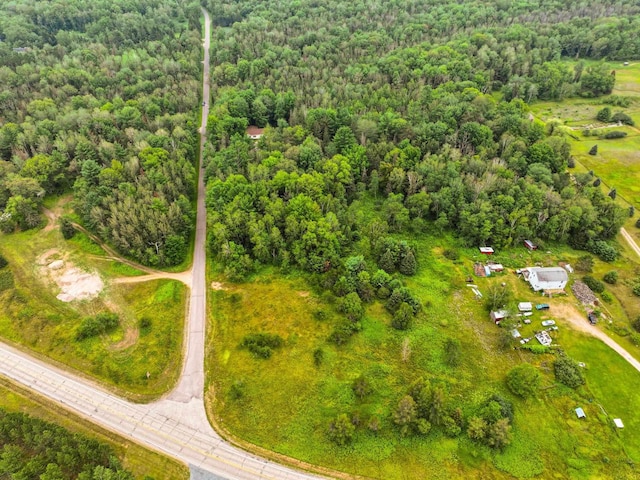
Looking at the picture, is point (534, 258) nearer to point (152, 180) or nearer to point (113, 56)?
point (152, 180)

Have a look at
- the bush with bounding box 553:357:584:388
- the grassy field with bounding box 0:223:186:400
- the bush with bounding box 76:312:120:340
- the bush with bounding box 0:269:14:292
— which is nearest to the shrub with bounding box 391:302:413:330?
the bush with bounding box 553:357:584:388

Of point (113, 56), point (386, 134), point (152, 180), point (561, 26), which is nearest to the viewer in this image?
point (152, 180)

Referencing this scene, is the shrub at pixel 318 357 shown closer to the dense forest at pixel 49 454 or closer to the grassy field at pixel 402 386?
the grassy field at pixel 402 386

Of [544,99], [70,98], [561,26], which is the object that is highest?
[561,26]

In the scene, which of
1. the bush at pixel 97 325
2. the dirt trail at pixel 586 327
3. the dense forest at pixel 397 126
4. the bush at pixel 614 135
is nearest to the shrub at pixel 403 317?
the dense forest at pixel 397 126

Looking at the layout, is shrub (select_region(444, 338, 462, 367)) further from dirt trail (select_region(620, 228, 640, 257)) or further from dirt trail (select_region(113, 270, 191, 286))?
dirt trail (select_region(620, 228, 640, 257))

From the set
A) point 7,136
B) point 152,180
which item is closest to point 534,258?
point 152,180

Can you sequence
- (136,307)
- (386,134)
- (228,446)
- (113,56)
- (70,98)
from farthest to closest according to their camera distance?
1. (113,56)
2. (70,98)
3. (386,134)
4. (136,307)
5. (228,446)
